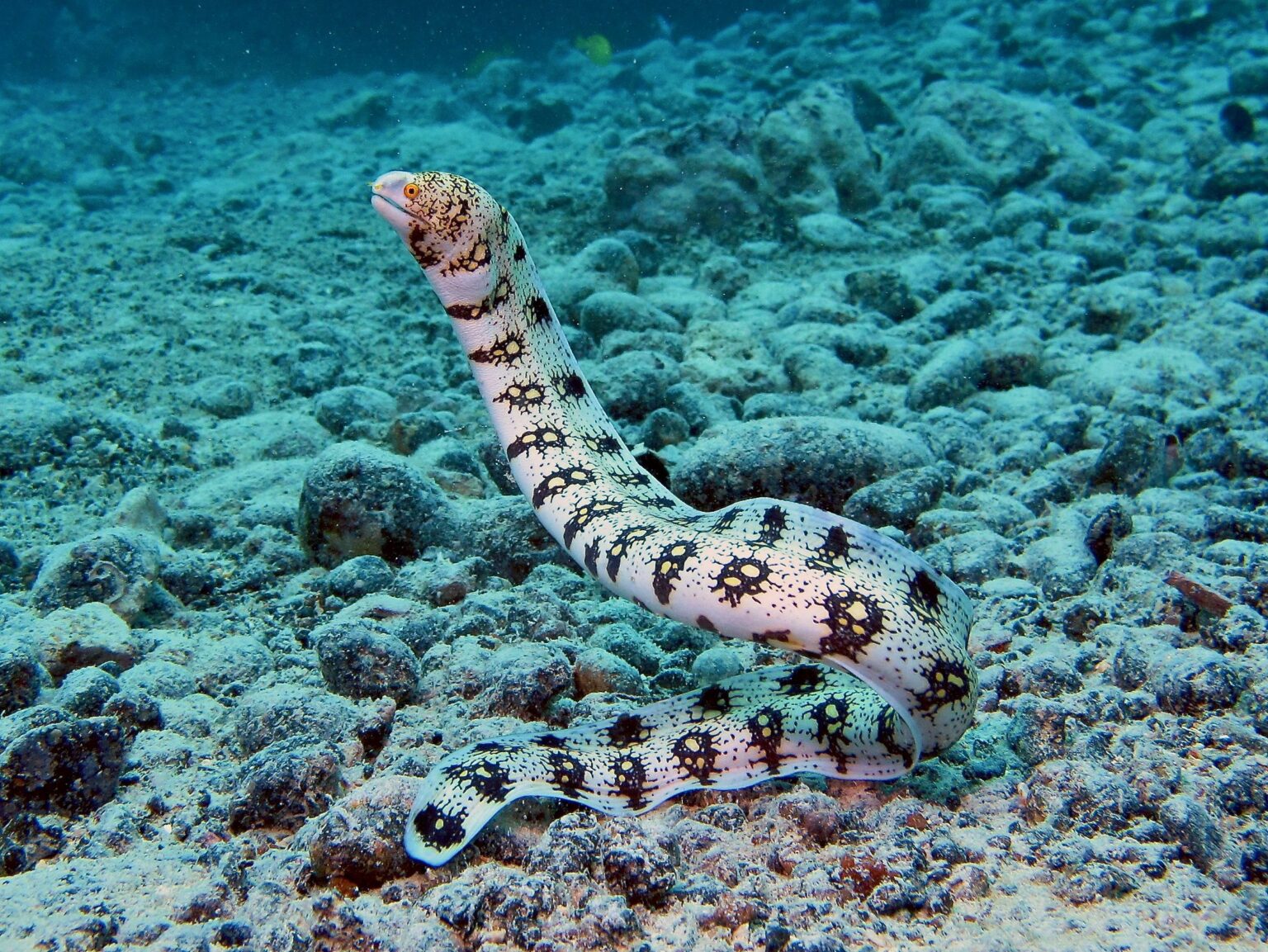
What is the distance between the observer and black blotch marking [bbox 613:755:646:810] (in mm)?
2461

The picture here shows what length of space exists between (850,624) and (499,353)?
1.62m

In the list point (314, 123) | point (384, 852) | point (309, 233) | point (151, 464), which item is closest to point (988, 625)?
point (384, 852)

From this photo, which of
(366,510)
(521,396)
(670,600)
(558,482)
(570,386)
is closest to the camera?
(670,600)

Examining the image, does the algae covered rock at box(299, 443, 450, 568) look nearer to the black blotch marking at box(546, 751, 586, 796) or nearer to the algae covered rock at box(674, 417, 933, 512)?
the algae covered rock at box(674, 417, 933, 512)

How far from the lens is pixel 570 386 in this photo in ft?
10.5

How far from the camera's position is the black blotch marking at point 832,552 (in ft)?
7.52

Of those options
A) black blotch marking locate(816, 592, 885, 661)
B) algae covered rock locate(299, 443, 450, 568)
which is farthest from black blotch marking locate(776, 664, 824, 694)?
algae covered rock locate(299, 443, 450, 568)

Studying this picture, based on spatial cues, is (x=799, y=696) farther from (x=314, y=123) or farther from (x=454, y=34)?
(x=454, y=34)

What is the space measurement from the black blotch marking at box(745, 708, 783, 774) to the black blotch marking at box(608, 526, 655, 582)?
619mm

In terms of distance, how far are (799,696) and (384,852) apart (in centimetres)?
131

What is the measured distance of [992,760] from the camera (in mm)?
2557

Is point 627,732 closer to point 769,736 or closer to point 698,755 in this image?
point 698,755

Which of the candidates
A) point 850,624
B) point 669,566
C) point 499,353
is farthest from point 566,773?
point 499,353

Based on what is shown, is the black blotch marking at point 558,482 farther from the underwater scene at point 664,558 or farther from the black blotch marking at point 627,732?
the black blotch marking at point 627,732
